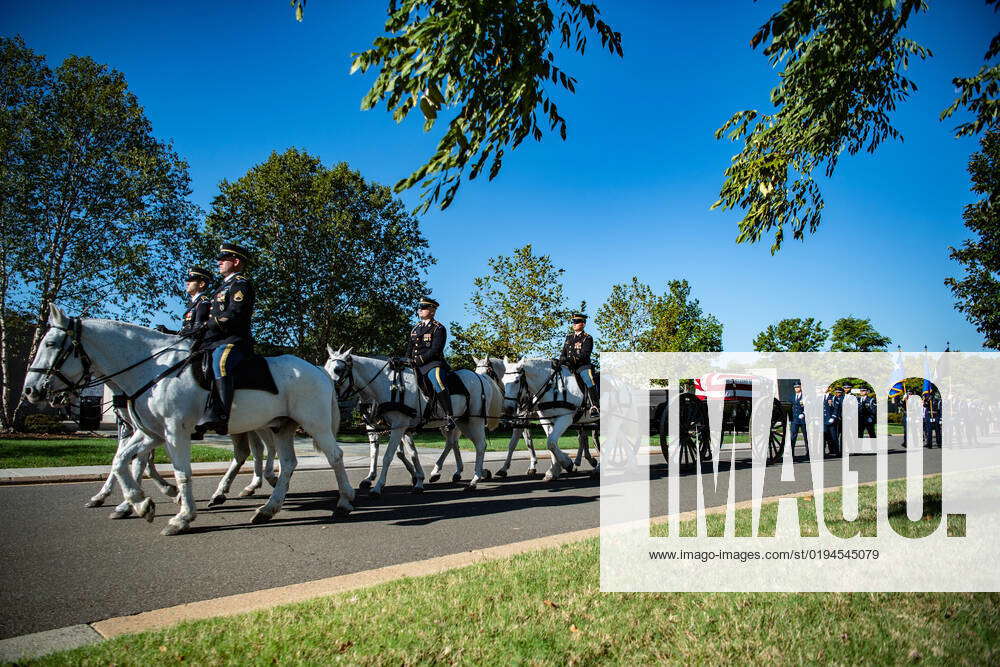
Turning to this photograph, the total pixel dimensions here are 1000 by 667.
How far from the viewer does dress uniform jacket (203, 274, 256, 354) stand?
6.90 meters

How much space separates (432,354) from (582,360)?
128 inches

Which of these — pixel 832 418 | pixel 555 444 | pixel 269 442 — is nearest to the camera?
pixel 269 442

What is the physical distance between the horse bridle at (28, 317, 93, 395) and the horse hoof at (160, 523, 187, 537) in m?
1.93

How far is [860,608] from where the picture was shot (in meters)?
3.86

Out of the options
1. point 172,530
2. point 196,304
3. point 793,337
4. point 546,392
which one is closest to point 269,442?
point 196,304

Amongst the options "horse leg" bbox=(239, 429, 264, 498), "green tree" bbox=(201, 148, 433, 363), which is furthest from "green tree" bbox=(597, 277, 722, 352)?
"horse leg" bbox=(239, 429, 264, 498)

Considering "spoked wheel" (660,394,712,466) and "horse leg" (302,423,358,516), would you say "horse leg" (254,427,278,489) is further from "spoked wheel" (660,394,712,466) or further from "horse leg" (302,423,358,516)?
"spoked wheel" (660,394,712,466)

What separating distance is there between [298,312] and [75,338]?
75.9 ft

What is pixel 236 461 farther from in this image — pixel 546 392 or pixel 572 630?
pixel 572 630

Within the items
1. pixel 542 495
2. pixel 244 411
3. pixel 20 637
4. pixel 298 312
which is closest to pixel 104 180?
pixel 298 312

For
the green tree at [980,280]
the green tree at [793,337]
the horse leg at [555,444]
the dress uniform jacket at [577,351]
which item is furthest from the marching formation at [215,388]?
the green tree at [793,337]

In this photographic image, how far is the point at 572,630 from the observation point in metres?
3.54

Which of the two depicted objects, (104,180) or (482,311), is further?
(482,311)

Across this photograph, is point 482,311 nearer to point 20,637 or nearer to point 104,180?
point 104,180
